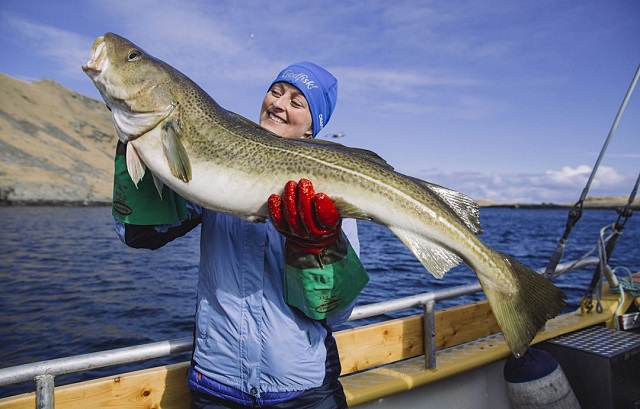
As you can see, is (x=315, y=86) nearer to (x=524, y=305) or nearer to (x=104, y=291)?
(x=524, y=305)

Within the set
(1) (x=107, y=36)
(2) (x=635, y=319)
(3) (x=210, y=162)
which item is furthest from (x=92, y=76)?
(2) (x=635, y=319)

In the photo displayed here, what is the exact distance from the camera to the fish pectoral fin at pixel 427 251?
104 inches

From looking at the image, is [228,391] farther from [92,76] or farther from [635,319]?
[635,319]

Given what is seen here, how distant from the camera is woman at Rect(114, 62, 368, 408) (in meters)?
2.37

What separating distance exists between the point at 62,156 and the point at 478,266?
102 m

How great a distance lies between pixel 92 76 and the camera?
2625 mm

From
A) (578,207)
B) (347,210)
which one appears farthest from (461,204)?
(578,207)

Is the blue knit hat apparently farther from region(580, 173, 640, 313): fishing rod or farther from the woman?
region(580, 173, 640, 313): fishing rod

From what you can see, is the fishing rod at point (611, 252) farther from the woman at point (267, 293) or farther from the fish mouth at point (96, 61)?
the fish mouth at point (96, 61)

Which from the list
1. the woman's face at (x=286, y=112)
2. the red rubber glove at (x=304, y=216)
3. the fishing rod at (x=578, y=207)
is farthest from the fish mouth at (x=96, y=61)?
the fishing rod at (x=578, y=207)

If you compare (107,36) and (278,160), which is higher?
(107,36)

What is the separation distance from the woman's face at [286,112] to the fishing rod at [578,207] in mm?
3197

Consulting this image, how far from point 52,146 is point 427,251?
106853mm

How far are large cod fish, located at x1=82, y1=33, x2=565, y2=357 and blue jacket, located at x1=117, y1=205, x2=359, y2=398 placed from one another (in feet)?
0.69
